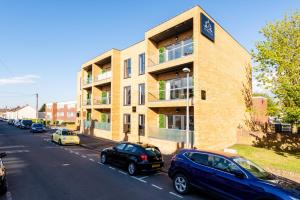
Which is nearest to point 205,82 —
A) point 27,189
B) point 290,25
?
point 290,25

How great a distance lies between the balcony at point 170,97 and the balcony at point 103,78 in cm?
795

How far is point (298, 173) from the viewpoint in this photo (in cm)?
1147

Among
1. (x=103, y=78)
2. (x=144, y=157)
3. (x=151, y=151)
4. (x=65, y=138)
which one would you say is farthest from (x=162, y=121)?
(x=103, y=78)

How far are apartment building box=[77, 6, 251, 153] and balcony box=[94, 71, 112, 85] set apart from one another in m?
0.12

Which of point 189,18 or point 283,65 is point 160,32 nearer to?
point 189,18

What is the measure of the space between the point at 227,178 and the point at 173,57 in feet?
38.9

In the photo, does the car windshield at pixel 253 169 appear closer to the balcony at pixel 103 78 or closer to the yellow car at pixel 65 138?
the yellow car at pixel 65 138

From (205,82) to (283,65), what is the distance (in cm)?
676

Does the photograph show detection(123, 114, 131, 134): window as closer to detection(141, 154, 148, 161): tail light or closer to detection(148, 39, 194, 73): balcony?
detection(148, 39, 194, 73): balcony

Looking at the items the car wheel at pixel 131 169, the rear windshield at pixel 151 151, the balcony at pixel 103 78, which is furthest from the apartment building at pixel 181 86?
the car wheel at pixel 131 169

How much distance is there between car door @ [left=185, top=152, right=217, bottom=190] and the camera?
770 cm

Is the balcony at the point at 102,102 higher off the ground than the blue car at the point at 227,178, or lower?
higher

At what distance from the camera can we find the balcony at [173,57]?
16.3 metres

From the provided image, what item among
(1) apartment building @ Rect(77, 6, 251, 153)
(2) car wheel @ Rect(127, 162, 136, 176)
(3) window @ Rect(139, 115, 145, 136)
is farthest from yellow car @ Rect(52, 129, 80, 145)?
(2) car wheel @ Rect(127, 162, 136, 176)
